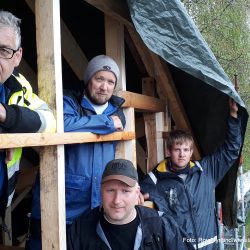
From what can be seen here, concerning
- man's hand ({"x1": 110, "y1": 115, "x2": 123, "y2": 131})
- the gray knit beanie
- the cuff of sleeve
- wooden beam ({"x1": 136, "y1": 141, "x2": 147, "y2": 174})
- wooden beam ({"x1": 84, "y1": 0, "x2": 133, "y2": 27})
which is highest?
wooden beam ({"x1": 84, "y1": 0, "x2": 133, "y2": 27})

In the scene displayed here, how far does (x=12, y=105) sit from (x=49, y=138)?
32cm

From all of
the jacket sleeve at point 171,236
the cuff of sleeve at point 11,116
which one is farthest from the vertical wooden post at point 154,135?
the cuff of sleeve at point 11,116

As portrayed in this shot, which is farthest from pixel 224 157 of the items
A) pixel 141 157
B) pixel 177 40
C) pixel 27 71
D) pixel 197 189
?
pixel 27 71

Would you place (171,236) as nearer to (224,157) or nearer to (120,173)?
(120,173)

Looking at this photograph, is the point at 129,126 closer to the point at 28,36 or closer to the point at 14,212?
the point at 28,36

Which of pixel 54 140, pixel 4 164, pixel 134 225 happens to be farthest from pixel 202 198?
pixel 4 164

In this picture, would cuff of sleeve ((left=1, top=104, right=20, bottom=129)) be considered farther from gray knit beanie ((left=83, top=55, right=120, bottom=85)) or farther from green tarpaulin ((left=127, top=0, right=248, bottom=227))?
green tarpaulin ((left=127, top=0, right=248, bottom=227))

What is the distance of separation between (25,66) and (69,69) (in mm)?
422

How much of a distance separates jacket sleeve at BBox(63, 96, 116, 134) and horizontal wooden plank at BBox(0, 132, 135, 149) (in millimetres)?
41

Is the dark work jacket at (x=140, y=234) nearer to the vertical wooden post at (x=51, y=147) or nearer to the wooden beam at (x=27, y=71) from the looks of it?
the vertical wooden post at (x=51, y=147)

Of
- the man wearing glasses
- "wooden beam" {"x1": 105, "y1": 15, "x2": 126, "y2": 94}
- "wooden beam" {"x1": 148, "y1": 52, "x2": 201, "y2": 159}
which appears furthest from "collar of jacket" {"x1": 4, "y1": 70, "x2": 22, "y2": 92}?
"wooden beam" {"x1": 148, "y1": 52, "x2": 201, "y2": 159}

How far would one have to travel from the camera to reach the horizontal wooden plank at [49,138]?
160 centimetres

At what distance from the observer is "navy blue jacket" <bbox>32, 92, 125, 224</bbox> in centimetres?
227

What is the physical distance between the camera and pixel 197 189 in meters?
3.39
